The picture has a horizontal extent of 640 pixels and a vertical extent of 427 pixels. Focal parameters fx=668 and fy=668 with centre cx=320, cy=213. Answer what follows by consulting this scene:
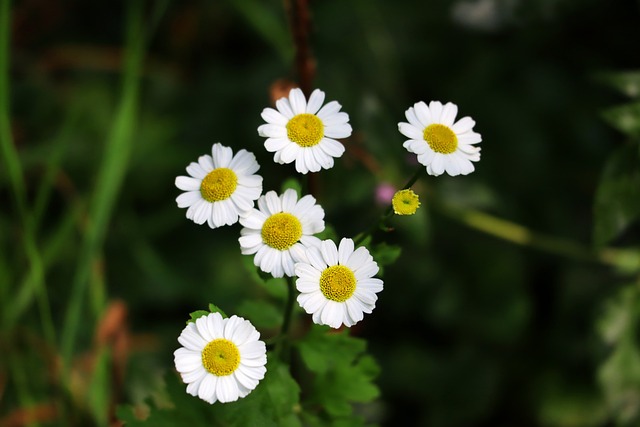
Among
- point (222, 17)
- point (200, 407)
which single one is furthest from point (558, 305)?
point (222, 17)

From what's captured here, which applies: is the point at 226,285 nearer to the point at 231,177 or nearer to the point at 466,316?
the point at 466,316

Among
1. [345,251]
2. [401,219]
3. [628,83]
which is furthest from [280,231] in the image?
[628,83]

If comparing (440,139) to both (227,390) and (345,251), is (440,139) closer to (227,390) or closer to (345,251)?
(345,251)

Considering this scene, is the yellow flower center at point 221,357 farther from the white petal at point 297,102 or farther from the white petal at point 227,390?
the white petal at point 297,102

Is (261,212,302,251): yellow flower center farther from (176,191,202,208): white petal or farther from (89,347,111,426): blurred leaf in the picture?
(89,347,111,426): blurred leaf

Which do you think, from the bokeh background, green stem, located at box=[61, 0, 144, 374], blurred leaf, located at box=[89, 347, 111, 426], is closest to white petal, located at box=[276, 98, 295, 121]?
the bokeh background

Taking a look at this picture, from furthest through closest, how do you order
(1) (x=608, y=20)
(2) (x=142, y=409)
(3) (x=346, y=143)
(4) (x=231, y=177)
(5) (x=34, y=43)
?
(5) (x=34, y=43), (1) (x=608, y=20), (2) (x=142, y=409), (3) (x=346, y=143), (4) (x=231, y=177)

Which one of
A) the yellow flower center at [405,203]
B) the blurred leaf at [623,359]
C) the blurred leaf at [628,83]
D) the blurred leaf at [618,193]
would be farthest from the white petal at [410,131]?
the blurred leaf at [623,359]
